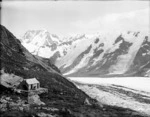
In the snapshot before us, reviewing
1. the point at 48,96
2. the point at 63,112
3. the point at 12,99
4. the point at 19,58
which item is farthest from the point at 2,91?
the point at 19,58

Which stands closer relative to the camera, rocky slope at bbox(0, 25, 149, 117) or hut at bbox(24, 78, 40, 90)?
rocky slope at bbox(0, 25, 149, 117)

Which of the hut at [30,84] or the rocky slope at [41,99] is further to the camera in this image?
the hut at [30,84]

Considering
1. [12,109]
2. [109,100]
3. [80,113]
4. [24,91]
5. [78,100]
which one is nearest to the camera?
[12,109]

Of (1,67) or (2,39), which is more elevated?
(2,39)

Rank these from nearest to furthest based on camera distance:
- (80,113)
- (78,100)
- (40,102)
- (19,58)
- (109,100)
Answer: (80,113)
(40,102)
(78,100)
(19,58)
(109,100)

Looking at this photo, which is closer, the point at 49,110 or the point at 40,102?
the point at 49,110

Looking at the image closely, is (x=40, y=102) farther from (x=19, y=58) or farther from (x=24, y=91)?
(x=19, y=58)

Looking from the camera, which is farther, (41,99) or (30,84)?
(30,84)

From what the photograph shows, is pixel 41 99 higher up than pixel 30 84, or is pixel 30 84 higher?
pixel 30 84

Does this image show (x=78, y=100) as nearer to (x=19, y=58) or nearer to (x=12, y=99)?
(x=12, y=99)

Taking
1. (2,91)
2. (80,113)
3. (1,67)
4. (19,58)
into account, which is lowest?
(80,113)
